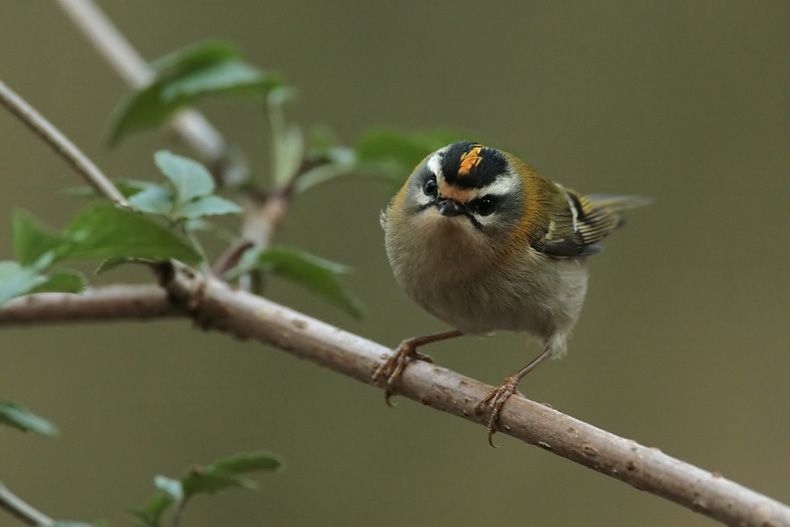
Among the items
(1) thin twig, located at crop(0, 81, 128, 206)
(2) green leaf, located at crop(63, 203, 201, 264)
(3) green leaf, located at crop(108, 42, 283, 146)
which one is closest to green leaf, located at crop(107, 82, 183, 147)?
(3) green leaf, located at crop(108, 42, 283, 146)

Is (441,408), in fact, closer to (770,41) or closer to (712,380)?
(712,380)

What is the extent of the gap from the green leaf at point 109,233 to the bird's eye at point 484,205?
2.81ft

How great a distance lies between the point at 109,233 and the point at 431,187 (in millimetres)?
934

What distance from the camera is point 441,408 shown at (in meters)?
1.46

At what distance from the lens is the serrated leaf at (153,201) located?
1.32m

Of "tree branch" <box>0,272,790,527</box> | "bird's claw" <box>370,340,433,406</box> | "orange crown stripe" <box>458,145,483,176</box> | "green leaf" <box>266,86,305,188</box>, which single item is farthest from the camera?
"green leaf" <box>266,86,305,188</box>

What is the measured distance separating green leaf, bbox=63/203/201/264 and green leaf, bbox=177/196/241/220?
32 centimetres

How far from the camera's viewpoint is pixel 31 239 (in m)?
0.84

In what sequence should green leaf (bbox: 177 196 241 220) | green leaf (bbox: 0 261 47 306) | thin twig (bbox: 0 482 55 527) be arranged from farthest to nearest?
1. green leaf (bbox: 177 196 241 220)
2. thin twig (bbox: 0 482 55 527)
3. green leaf (bbox: 0 261 47 306)

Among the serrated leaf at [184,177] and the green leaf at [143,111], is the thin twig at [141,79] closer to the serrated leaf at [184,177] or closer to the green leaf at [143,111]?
the green leaf at [143,111]

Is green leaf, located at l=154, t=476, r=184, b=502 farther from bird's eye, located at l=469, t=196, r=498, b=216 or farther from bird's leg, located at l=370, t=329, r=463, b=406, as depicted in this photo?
bird's eye, located at l=469, t=196, r=498, b=216

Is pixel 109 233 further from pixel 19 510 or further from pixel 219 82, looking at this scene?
pixel 219 82

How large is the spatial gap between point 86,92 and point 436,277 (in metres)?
2.92

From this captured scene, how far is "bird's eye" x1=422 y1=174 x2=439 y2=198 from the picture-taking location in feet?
5.66
